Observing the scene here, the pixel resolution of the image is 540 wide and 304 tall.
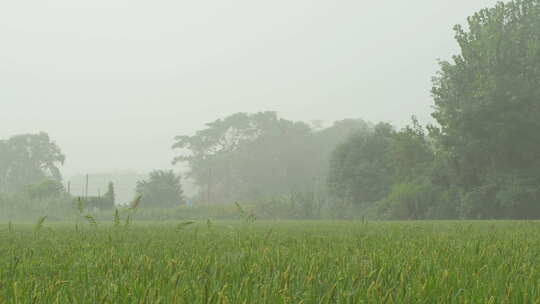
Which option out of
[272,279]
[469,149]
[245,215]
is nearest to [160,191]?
[469,149]

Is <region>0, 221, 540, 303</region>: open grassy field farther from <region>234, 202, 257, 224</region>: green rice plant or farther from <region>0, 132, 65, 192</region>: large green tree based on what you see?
<region>0, 132, 65, 192</region>: large green tree

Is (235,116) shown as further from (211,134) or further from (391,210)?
(391,210)

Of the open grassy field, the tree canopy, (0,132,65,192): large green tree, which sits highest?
(0,132,65,192): large green tree

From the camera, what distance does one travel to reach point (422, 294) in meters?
1.58

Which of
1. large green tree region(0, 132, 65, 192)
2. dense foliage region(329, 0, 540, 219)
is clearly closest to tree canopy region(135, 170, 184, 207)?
dense foliage region(329, 0, 540, 219)

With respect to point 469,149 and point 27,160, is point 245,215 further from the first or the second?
point 27,160

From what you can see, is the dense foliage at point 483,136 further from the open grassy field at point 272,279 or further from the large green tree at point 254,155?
the large green tree at point 254,155

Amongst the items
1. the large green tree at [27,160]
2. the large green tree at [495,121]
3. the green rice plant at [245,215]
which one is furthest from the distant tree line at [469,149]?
the large green tree at [27,160]

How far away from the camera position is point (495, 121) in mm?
20578

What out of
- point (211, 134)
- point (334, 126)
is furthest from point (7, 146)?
point (334, 126)

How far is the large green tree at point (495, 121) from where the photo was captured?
66.4ft

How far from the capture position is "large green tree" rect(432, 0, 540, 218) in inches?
797

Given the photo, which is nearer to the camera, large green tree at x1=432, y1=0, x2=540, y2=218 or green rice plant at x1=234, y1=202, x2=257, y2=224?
green rice plant at x1=234, y1=202, x2=257, y2=224

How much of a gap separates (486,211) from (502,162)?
2441mm
